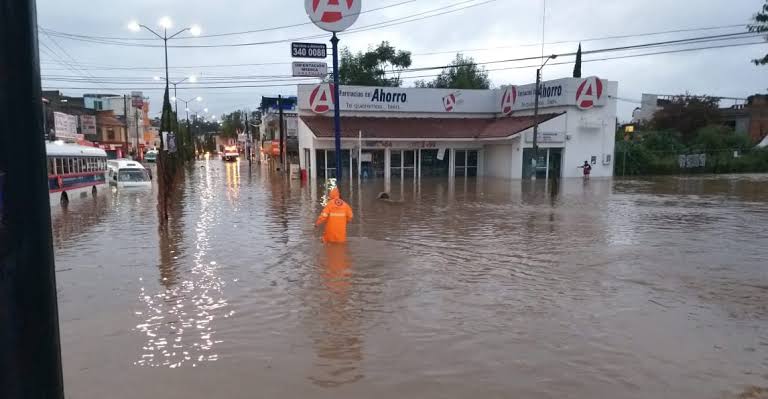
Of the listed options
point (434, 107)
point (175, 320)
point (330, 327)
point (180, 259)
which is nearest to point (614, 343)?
point (330, 327)

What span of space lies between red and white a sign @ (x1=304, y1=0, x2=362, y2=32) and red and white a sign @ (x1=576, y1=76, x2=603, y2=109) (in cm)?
2311

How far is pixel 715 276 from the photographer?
949cm

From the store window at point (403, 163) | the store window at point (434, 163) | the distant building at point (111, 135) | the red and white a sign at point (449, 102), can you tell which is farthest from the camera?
the distant building at point (111, 135)

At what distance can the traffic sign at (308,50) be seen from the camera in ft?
46.1

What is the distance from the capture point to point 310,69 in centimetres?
1409

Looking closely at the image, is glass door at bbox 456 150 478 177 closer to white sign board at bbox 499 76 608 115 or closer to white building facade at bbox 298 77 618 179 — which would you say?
white building facade at bbox 298 77 618 179

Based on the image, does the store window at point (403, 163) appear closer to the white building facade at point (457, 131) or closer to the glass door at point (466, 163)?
the white building facade at point (457, 131)

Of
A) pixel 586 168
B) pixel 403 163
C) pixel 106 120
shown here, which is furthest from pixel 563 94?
pixel 106 120

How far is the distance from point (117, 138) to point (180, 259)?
63119 millimetres

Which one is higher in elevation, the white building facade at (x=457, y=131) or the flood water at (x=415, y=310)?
the white building facade at (x=457, y=131)

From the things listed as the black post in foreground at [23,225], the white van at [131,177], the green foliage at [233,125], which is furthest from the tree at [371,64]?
the green foliage at [233,125]

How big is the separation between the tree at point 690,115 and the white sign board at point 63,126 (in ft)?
180

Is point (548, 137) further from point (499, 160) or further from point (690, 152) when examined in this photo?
point (690, 152)

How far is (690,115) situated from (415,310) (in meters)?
56.6
